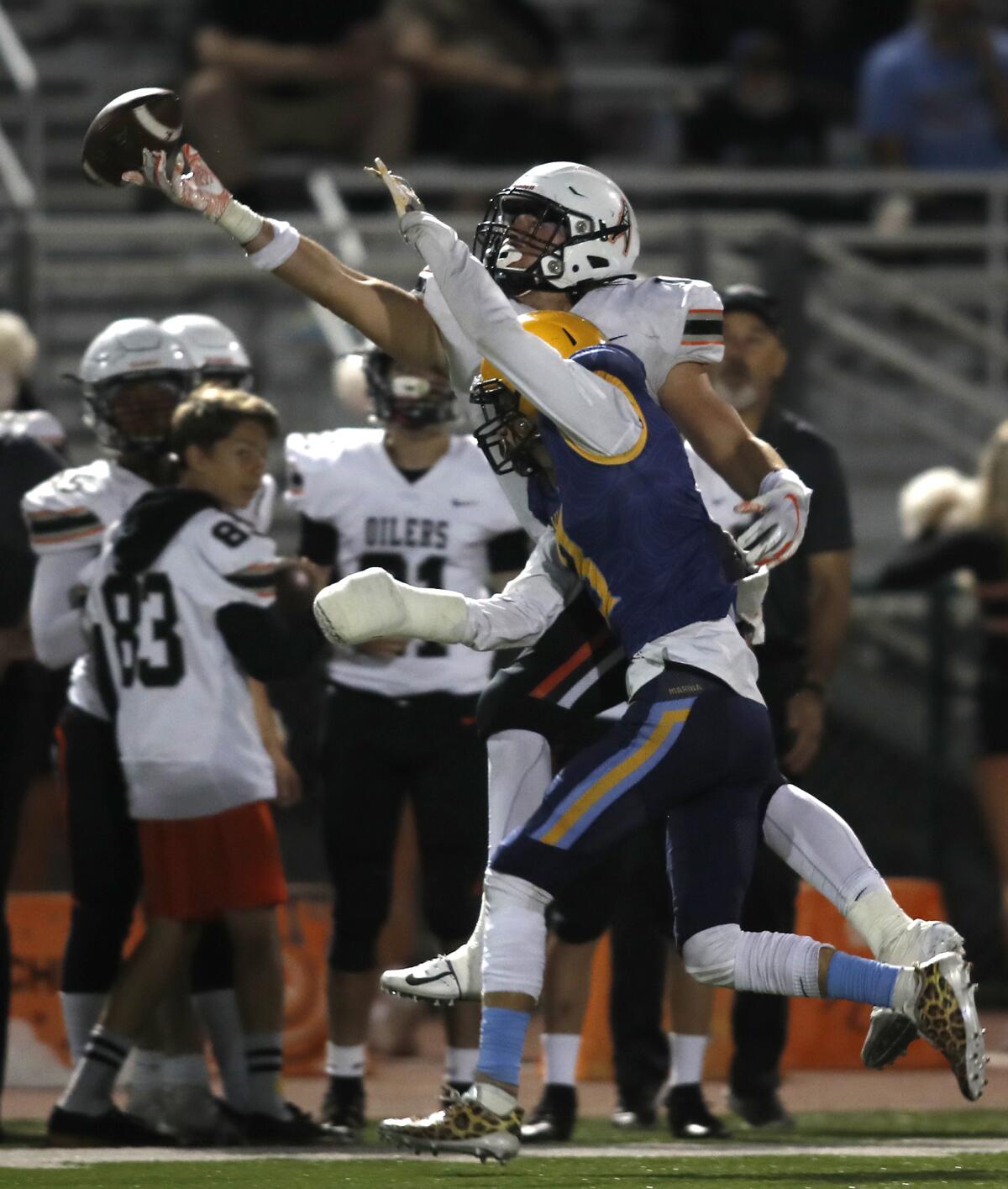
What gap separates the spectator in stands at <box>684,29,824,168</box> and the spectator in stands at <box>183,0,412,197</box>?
1440 mm

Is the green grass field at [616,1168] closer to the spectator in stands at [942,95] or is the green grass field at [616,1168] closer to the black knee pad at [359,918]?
the black knee pad at [359,918]

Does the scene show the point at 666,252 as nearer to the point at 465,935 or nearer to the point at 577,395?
the point at 465,935

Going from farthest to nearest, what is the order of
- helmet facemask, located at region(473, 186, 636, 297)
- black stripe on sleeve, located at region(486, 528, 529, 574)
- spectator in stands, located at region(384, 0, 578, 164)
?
spectator in stands, located at region(384, 0, 578, 164) < black stripe on sleeve, located at region(486, 528, 529, 574) < helmet facemask, located at region(473, 186, 636, 297)

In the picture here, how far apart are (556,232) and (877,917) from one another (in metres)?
1.46

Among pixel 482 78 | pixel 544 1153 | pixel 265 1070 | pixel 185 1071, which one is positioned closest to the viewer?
pixel 544 1153

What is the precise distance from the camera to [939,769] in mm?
9031

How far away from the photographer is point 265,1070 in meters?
5.69

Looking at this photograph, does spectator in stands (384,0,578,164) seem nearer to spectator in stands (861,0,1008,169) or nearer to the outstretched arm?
spectator in stands (861,0,1008,169)

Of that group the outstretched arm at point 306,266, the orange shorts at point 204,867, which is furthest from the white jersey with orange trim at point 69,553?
the outstretched arm at point 306,266

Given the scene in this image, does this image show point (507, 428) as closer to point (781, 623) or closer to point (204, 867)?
point (204, 867)

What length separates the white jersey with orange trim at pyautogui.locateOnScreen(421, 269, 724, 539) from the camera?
192 inches

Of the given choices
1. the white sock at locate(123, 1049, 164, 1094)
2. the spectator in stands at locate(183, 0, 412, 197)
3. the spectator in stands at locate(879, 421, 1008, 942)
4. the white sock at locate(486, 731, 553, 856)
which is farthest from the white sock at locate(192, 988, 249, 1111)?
the spectator in stands at locate(183, 0, 412, 197)

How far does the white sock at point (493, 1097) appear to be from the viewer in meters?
Result: 4.43

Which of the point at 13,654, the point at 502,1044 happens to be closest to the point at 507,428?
the point at 502,1044
